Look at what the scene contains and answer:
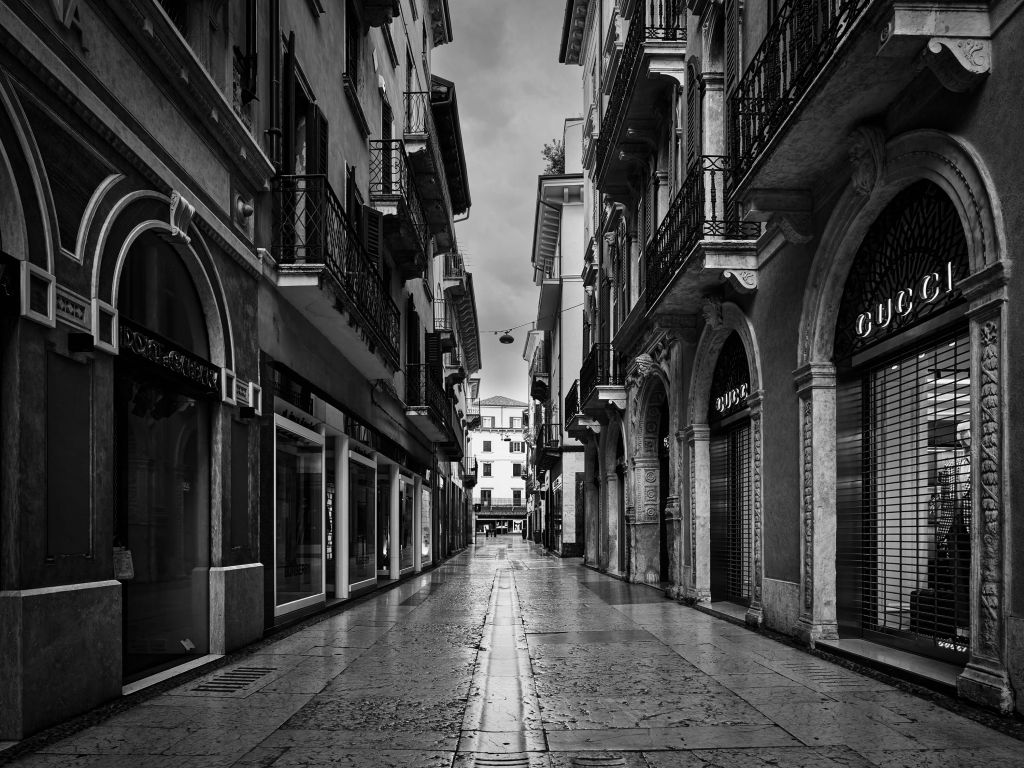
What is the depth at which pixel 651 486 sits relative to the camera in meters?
19.2

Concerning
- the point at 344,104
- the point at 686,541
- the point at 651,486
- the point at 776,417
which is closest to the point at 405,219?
the point at 344,104

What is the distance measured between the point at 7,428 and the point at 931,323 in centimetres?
643

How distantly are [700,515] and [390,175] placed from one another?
9.07m

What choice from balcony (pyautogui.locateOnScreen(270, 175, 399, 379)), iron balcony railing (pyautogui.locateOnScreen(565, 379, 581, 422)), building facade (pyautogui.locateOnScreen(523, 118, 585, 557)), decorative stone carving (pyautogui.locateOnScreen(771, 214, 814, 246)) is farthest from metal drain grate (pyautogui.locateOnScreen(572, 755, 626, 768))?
building facade (pyautogui.locateOnScreen(523, 118, 585, 557))

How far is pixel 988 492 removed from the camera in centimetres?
609

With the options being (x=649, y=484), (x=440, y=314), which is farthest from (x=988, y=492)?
(x=440, y=314)

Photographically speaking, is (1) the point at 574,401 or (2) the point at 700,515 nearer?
(2) the point at 700,515

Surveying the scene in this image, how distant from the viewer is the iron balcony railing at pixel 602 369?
22377mm

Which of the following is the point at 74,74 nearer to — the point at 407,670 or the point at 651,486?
the point at 407,670

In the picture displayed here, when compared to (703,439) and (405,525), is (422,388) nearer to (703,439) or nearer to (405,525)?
(405,525)

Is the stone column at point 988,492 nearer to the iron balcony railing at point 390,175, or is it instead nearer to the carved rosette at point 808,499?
the carved rosette at point 808,499

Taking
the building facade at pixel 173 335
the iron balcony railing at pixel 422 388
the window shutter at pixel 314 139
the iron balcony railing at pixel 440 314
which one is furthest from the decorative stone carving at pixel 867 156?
the iron balcony railing at pixel 440 314

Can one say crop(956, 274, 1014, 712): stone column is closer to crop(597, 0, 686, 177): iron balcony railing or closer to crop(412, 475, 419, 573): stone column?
crop(597, 0, 686, 177): iron balcony railing

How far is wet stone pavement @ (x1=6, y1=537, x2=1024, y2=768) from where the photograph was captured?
5066 millimetres
